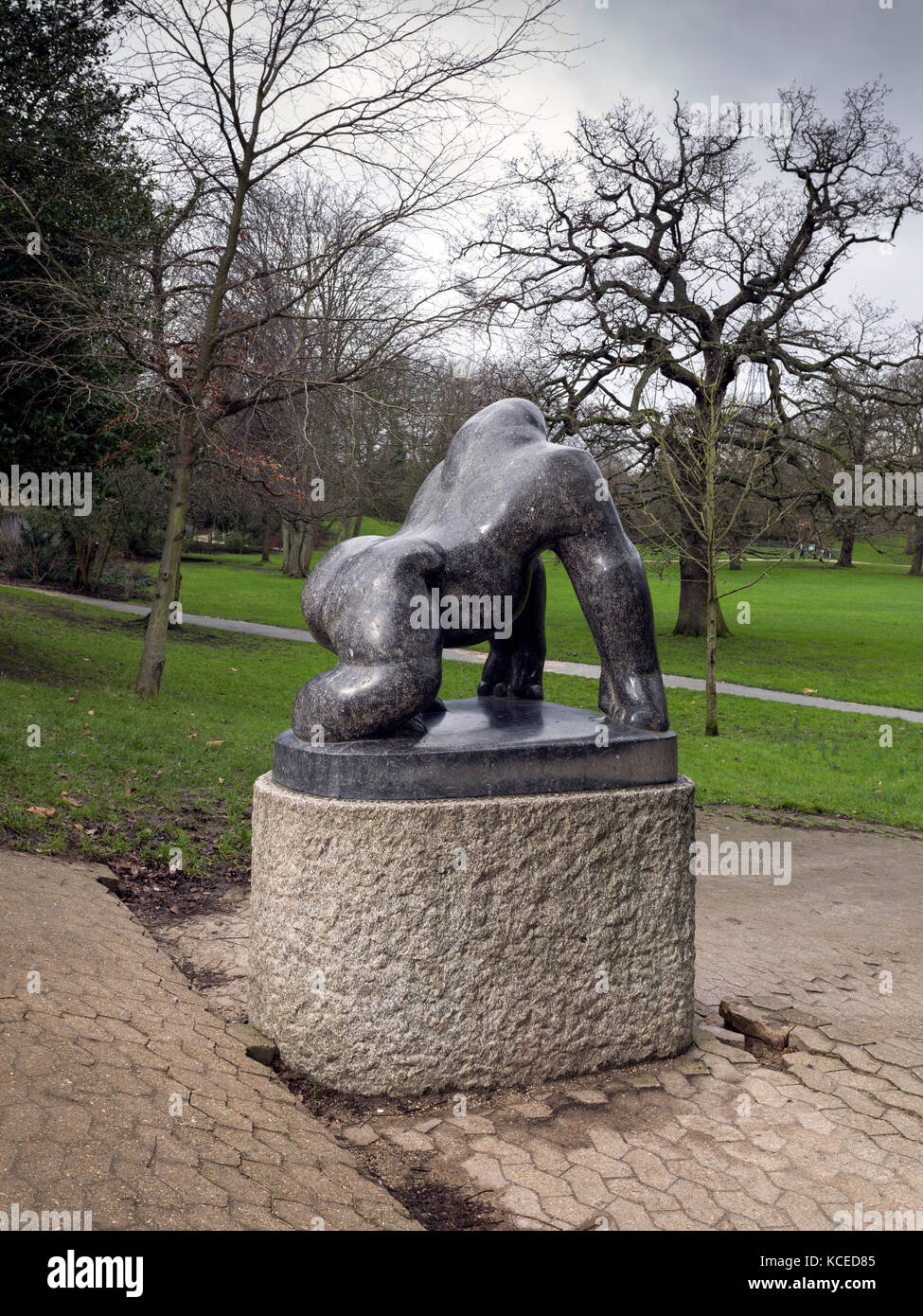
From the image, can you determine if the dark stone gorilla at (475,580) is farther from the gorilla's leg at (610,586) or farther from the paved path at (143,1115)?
the paved path at (143,1115)

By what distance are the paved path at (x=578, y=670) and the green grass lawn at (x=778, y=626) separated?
1.76 feet

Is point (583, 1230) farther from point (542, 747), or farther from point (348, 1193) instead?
point (542, 747)

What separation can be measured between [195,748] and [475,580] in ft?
21.5

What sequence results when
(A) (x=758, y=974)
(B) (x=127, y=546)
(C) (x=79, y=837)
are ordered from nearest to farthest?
(A) (x=758, y=974) → (C) (x=79, y=837) → (B) (x=127, y=546)

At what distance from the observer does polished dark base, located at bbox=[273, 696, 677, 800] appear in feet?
13.0

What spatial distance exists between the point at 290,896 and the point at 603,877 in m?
1.26

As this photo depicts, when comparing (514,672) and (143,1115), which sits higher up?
Answer: (514,672)

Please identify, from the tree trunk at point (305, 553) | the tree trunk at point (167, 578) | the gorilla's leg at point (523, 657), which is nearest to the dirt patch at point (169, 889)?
the gorilla's leg at point (523, 657)

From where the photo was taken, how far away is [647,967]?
4.38m

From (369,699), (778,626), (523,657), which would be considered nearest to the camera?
(369,699)

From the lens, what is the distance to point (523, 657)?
5305 mm

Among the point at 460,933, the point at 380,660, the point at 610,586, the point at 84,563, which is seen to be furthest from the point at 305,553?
the point at 460,933

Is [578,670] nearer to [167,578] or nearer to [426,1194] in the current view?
[167,578]

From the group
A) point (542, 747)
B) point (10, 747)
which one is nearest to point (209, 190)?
point (10, 747)
